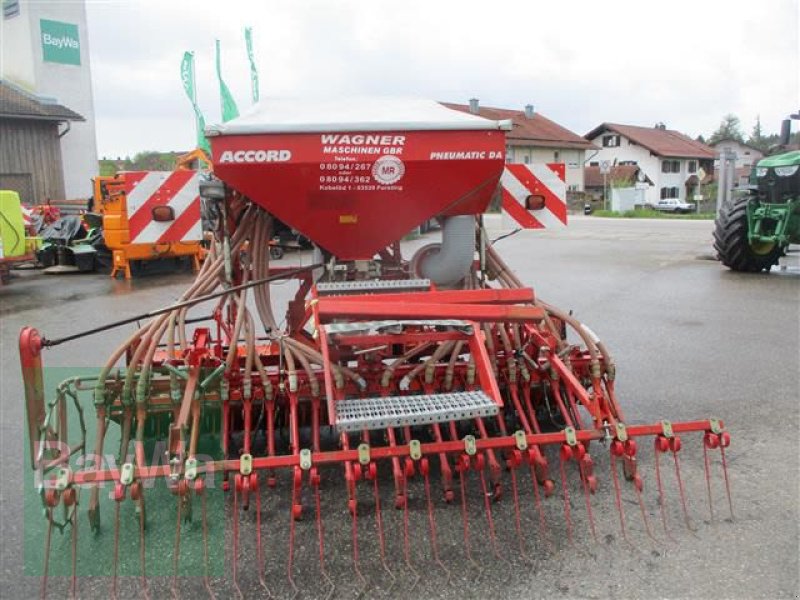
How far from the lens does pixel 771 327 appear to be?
6660 millimetres

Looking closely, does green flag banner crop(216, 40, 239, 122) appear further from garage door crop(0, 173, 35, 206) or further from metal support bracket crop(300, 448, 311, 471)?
metal support bracket crop(300, 448, 311, 471)

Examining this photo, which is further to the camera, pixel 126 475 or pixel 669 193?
pixel 669 193

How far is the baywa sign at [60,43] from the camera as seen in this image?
2352 cm

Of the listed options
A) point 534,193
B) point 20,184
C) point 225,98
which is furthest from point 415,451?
point 20,184

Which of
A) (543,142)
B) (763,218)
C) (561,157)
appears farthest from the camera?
(561,157)

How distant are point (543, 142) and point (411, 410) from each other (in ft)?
143

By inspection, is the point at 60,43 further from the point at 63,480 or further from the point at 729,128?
the point at 729,128

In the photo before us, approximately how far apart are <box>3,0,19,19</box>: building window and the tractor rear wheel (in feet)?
75.7

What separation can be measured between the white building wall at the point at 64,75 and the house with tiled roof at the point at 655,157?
3434cm

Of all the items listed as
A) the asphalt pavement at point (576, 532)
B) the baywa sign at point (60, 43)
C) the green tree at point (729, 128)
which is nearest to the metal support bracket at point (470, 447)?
the asphalt pavement at point (576, 532)

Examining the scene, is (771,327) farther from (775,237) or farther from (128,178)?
(128,178)

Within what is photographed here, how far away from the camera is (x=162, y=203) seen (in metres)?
4.01

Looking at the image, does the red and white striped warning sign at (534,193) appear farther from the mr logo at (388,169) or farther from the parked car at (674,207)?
the parked car at (674,207)

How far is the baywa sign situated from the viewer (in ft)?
77.2
